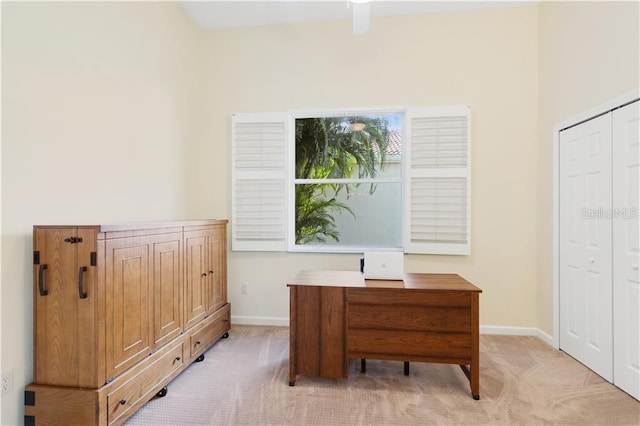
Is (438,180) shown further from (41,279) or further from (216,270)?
(41,279)

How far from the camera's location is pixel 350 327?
2.34 meters

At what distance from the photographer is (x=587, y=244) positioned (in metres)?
2.69

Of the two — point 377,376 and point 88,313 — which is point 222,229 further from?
point 377,376

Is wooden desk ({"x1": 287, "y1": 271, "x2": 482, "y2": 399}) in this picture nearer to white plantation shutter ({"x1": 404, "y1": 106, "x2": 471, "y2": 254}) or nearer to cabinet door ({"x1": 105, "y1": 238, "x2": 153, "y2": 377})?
cabinet door ({"x1": 105, "y1": 238, "x2": 153, "y2": 377})

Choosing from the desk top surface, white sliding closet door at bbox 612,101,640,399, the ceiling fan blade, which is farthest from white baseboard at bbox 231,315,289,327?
the ceiling fan blade

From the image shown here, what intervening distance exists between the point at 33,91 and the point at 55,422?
186cm

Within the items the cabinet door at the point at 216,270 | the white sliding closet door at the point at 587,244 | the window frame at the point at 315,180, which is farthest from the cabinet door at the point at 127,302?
the white sliding closet door at the point at 587,244

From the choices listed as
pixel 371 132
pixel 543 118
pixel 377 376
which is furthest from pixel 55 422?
pixel 543 118

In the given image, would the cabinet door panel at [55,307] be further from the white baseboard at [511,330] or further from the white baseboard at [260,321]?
the white baseboard at [511,330]

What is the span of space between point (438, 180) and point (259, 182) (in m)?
1.99

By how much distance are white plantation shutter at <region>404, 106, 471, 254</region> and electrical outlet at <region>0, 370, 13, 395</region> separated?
3.22 metres

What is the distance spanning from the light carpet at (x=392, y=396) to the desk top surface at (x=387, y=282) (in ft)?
2.46

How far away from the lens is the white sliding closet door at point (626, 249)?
2219 millimetres

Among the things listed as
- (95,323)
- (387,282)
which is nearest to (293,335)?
(387,282)
